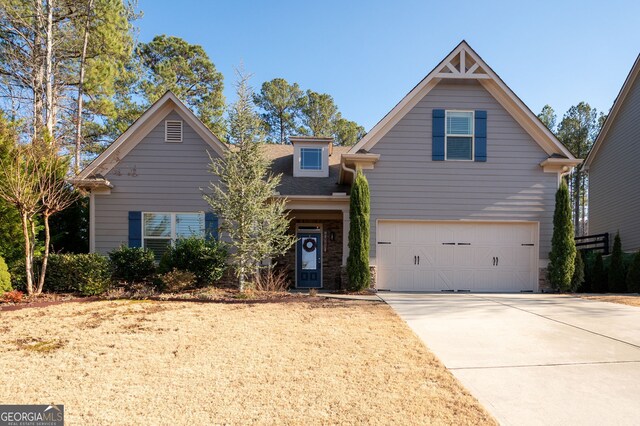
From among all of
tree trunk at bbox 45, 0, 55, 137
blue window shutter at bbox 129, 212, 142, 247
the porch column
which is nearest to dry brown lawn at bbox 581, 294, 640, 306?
the porch column

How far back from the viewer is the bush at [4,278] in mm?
8523

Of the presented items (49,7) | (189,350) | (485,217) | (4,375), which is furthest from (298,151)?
(49,7)

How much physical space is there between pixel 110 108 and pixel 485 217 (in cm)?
1774

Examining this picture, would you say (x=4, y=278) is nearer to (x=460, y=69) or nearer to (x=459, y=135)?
(x=459, y=135)

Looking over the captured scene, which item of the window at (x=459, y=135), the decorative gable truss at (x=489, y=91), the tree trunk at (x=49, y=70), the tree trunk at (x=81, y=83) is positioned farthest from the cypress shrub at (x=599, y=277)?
the tree trunk at (x=81, y=83)

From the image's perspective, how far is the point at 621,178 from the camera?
567 inches

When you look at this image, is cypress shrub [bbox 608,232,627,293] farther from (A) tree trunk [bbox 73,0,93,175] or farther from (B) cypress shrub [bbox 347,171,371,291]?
(A) tree trunk [bbox 73,0,93,175]

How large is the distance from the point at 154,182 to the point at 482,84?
33.4 feet

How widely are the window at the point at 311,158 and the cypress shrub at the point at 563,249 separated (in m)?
7.51

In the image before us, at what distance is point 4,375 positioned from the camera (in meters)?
4.06

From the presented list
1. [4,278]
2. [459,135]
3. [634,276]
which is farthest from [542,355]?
[4,278]

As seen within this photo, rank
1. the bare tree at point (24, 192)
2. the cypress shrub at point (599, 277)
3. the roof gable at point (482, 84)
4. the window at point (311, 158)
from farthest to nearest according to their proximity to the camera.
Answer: the window at point (311, 158) → the cypress shrub at point (599, 277) → the roof gable at point (482, 84) → the bare tree at point (24, 192)

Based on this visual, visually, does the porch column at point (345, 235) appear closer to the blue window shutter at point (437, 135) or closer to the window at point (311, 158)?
the window at point (311, 158)

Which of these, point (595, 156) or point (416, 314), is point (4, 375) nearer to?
point (416, 314)
